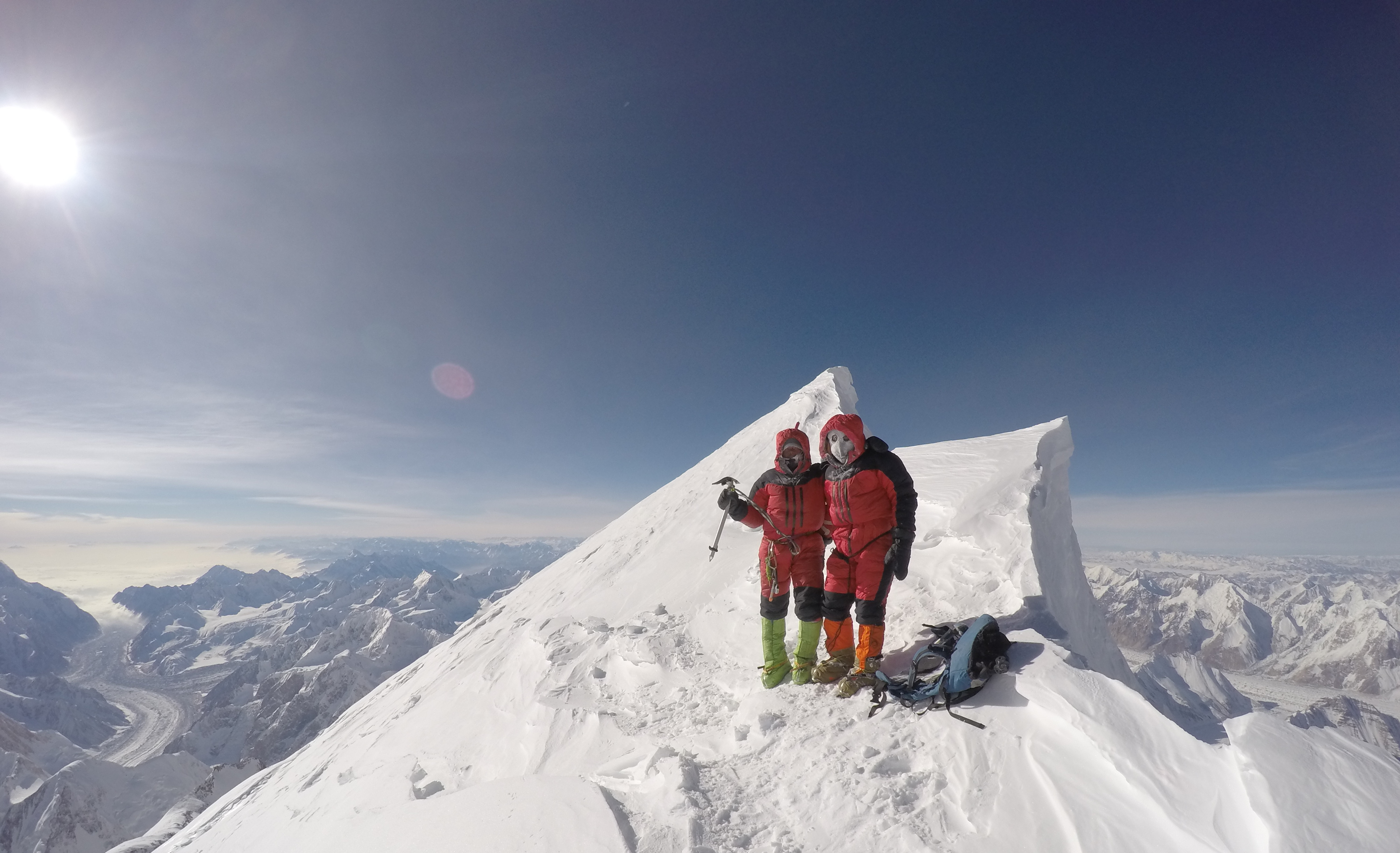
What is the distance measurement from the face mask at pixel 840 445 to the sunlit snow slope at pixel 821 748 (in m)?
2.70

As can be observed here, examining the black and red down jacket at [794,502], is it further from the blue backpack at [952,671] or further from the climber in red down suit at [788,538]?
the blue backpack at [952,671]

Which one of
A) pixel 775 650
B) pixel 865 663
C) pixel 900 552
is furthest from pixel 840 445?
pixel 775 650

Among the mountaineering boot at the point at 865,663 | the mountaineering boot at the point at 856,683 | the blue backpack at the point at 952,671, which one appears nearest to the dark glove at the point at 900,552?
the mountaineering boot at the point at 865,663

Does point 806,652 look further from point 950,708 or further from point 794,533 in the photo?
point 950,708

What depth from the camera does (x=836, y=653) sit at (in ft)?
22.1

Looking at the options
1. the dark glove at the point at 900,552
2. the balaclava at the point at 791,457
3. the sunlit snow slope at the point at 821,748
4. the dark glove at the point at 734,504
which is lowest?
the sunlit snow slope at the point at 821,748

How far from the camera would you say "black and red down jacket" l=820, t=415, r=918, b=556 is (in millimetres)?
6641

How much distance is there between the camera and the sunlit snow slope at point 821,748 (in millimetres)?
3871

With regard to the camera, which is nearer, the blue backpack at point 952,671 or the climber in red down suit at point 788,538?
the blue backpack at point 952,671

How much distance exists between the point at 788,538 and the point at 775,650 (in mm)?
1505

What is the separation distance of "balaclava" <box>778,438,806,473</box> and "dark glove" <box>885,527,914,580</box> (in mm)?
1505

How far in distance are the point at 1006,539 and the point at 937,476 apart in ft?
10.9

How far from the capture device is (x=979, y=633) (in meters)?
5.43

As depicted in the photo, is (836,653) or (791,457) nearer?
(836,653)
